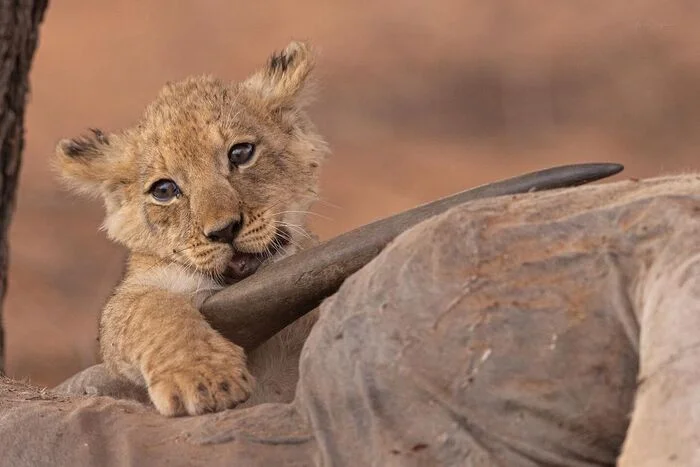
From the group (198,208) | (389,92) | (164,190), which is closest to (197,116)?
(164,190)

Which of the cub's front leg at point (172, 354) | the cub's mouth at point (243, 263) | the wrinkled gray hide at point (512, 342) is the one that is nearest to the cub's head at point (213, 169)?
the cub's mouth at point (243, 263)

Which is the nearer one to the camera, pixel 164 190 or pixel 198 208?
pixel 198 208

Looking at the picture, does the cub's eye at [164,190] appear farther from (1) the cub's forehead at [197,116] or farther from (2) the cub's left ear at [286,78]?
(2) the cub's left ear at [286,78]

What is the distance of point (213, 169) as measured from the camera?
8.60ft

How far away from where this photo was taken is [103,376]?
9.07 feet

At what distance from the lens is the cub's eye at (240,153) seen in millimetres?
2691

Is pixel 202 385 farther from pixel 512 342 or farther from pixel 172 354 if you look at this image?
pixel 512 342

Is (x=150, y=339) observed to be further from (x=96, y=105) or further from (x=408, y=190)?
(x=96, y=105)

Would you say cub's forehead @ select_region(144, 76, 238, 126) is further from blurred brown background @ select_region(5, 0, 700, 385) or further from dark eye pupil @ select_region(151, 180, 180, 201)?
blurred brown background @ select_region(5, 0, 700, 385)

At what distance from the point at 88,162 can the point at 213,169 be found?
1.64 feet

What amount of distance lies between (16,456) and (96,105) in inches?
211

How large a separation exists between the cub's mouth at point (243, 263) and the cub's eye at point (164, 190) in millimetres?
263

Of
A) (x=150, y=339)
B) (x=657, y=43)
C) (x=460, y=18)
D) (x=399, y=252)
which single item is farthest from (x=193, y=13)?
(x=399, y=252)

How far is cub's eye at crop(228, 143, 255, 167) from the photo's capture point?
8.83ft
